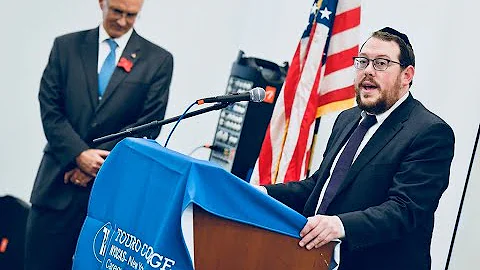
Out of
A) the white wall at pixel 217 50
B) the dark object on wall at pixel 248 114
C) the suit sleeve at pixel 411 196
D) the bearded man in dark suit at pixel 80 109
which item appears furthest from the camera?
the dark object on wall at pixel 248 114

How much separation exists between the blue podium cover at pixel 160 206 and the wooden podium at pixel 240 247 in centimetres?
2

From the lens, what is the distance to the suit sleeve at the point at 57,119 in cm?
380

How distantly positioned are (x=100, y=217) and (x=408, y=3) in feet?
7.53

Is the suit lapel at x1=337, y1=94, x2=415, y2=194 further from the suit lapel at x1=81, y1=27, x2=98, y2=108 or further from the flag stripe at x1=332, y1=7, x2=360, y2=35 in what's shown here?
the suit lapel at x1=81, y1=27, x2=98, y2=108

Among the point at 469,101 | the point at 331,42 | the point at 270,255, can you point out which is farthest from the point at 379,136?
the point at 331,42

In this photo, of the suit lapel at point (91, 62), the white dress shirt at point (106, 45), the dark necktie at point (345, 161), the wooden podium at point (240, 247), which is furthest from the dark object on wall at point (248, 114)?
the wooden podium at point (240, 247)

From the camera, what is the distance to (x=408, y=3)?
164 inches

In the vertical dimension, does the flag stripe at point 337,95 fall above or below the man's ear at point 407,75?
below

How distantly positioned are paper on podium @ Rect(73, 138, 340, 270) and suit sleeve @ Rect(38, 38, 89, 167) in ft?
4.46

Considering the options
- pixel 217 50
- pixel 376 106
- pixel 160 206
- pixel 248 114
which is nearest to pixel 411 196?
pixel 376 106

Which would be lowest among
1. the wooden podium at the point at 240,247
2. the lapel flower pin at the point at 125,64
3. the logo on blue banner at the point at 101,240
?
the logo on blue banner at the point at 101,240

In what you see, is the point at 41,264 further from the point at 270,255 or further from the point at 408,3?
the point at 408,3

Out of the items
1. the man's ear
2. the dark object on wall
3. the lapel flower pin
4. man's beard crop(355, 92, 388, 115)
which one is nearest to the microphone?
man's beard crop(355, 92, 388, 115)

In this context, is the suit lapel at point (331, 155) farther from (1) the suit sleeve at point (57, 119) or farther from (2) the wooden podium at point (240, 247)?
(1) the suit sleeve at point (57, 119)
